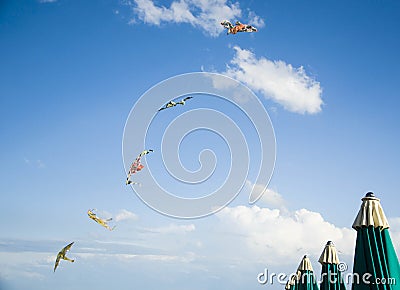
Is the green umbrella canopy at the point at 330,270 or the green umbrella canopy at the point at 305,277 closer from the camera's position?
the green umbrella canopy at the point at 330,270

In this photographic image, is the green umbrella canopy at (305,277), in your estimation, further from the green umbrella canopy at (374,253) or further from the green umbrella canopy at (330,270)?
the green umbrella canopy at (374,253)

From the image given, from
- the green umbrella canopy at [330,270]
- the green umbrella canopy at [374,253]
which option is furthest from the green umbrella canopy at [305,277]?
the green umbrella canopy at [374,253]

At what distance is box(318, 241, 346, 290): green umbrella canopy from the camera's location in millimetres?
9227

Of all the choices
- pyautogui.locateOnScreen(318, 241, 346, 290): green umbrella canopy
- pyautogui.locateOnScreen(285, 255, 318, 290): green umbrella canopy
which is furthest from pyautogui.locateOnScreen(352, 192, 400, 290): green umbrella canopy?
pyautogui.locateOnScreen(285, 255, 318, 290): green umbrella canopy

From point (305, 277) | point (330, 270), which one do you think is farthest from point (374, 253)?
point (305, 277)

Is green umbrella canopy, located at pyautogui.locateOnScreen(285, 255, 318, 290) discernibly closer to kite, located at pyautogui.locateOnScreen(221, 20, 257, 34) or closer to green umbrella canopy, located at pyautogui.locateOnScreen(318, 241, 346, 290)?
green umbrella canopy, located at pyautogui.locateOnScreen(318, 241, 346, 290)

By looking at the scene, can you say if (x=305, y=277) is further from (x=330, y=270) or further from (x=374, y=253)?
(x=374, y=253)

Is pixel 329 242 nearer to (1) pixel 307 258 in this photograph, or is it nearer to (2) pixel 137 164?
(1) pixel 307 258

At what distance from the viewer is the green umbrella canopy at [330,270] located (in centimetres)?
923

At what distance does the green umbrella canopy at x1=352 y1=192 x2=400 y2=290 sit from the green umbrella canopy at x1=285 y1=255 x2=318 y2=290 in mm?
4257

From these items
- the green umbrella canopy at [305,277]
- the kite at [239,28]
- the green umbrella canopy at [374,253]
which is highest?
the kite at [239,28]

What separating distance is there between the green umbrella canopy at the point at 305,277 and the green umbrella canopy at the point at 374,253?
4.26m

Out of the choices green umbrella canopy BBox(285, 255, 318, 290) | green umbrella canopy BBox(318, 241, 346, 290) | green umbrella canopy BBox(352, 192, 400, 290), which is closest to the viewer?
green umbrella canopy BBox(352, 192, 400, 290)

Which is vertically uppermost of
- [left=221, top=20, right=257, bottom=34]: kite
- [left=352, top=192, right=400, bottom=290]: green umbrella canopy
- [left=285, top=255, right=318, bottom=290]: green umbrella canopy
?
[left=221, top=20, right=257, bottom=34]: kite
